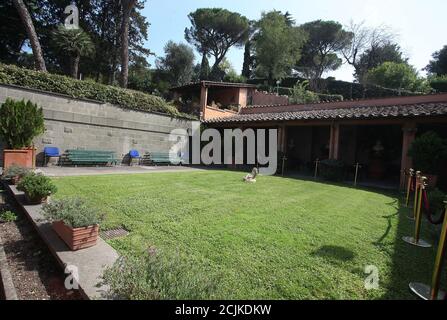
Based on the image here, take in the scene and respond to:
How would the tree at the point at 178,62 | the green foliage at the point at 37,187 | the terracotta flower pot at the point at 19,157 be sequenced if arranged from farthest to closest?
the tree at the point at 178,62
the terracotta flower pot at the point at 19,157
the green foliage at the point at 37,187

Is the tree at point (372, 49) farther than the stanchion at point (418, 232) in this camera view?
Yes

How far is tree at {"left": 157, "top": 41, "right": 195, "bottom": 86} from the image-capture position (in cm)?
3212

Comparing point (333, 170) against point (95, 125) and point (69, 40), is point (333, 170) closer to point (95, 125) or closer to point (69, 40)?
point (95, 125)

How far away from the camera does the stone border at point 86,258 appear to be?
8.83 ft

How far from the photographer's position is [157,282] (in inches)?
95.9

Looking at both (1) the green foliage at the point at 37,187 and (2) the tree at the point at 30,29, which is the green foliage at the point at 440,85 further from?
(1) the green foliage at the point at 37,187

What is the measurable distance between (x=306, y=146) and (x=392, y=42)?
32.8 metres

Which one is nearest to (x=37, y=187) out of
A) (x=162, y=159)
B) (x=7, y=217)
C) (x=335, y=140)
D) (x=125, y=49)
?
(x=7, y=217)

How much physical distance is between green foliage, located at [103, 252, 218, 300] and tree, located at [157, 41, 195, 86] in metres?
31.2

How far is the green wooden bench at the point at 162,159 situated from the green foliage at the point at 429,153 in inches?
436

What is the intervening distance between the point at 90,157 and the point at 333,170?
10.6m

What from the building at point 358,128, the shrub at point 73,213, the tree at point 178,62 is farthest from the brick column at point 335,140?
the tree at point 178,62

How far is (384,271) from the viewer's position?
11.4 feet

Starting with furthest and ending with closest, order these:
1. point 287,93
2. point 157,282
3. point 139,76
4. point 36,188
Answer: 1. point 287,93
2. point 139,76
3. point 36,188
4. point 157,282
